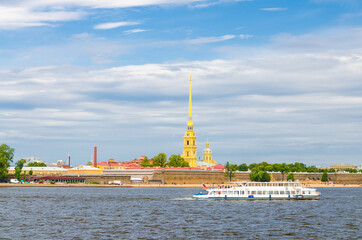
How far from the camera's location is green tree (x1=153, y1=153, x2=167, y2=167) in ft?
640

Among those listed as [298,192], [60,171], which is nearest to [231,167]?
[60,171]

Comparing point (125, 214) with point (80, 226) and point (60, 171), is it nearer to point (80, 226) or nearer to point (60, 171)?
point (80, 226)

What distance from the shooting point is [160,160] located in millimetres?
195875

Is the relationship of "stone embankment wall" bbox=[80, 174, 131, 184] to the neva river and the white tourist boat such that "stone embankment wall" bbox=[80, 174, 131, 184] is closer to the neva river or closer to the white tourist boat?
the white tourist boat

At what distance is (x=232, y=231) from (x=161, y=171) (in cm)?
13101

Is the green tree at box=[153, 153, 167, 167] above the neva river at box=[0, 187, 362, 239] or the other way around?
above

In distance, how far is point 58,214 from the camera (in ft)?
191

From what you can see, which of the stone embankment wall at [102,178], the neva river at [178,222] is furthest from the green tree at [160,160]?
the neva river at [178,222]

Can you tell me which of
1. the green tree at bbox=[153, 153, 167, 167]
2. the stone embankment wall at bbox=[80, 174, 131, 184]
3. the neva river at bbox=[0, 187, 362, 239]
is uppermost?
the green tree at bbox=[153, 153, 167, 167]

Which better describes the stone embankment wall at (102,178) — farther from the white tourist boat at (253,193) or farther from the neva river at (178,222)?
the neva river at (178,222)

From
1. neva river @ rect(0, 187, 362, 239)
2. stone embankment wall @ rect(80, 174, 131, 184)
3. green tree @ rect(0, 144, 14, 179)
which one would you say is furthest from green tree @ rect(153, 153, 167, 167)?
neva river @ rect(0, 187, 362, 239)

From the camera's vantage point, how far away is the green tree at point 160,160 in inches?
7675

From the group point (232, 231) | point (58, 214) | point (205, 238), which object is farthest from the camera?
point (58, 214)

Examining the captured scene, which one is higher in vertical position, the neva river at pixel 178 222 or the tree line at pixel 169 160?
the tree line at pixel 169 160
